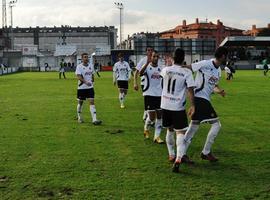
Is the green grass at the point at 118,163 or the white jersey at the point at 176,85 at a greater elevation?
the white jersey at the point at 176,85

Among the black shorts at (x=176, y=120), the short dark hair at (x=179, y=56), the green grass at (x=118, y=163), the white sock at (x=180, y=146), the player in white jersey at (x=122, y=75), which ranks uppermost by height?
the short dark hair at (x=179, y=56)

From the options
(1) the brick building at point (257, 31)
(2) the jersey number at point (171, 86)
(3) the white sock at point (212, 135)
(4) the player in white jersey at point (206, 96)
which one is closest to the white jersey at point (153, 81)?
(4) the player in white jersey at point (206, 96)

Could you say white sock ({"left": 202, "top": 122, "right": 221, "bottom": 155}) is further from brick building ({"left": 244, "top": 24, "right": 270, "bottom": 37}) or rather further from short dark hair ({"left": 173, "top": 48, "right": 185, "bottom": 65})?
brick building ({"left": 244, "top": 24, "right": 270, "bottom": 37})

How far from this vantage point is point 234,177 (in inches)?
300

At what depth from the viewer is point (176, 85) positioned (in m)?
8.29

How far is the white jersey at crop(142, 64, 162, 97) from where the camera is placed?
11.1 m

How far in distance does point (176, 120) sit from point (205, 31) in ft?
494

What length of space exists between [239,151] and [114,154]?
101 inches

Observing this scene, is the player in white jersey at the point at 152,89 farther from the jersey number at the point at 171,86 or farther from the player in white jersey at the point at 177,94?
the jersey number at the point at 171,86

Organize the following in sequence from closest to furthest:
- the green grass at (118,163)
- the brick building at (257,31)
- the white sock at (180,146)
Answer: the green grass at (118,163) → the white sock at (180,146) → the brick building at (257,31)

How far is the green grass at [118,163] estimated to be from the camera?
6891mm

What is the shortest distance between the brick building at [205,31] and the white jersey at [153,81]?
13728cm

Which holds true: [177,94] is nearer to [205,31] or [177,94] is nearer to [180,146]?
[180,146]

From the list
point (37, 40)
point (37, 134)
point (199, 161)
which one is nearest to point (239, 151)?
point (199, 161)
